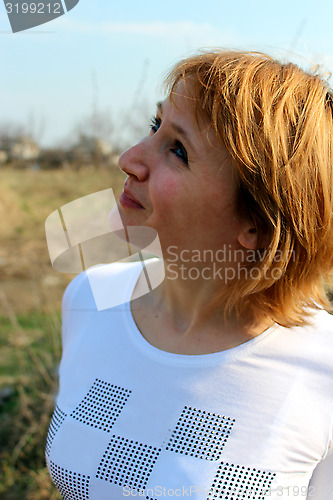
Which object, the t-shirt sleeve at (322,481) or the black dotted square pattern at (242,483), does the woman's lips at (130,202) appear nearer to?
the black dotted square pattern at (242,483)

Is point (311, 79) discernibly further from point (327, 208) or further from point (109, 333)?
point (109, 333)

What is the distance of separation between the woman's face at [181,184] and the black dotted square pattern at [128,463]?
53 centimetres

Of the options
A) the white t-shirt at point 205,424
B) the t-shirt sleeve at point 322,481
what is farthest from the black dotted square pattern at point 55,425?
the t-shirt sleeve at point 322,481

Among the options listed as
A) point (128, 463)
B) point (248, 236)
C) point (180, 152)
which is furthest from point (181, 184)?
point (128, 463)

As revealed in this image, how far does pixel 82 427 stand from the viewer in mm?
1229

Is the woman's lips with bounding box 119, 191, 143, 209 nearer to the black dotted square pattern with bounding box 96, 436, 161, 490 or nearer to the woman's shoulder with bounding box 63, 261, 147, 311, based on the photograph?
the woman's shoulder with bounding box 63, 261, 147, 311

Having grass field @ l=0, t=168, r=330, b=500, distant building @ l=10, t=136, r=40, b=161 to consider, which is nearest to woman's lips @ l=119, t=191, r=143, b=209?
grass field @ l=0, t=168, r=330, b=500

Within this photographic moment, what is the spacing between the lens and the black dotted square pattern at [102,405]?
1.22m

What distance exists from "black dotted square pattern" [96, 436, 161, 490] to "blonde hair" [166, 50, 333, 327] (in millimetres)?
438

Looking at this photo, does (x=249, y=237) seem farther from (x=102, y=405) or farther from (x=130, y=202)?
(x=102, y=405)

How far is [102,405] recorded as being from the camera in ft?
4.08

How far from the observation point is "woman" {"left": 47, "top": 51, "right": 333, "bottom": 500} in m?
1.11

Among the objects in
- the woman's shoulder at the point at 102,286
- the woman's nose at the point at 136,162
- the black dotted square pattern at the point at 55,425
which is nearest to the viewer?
the woman's nose at the point at 136,162

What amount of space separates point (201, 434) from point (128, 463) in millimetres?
200
